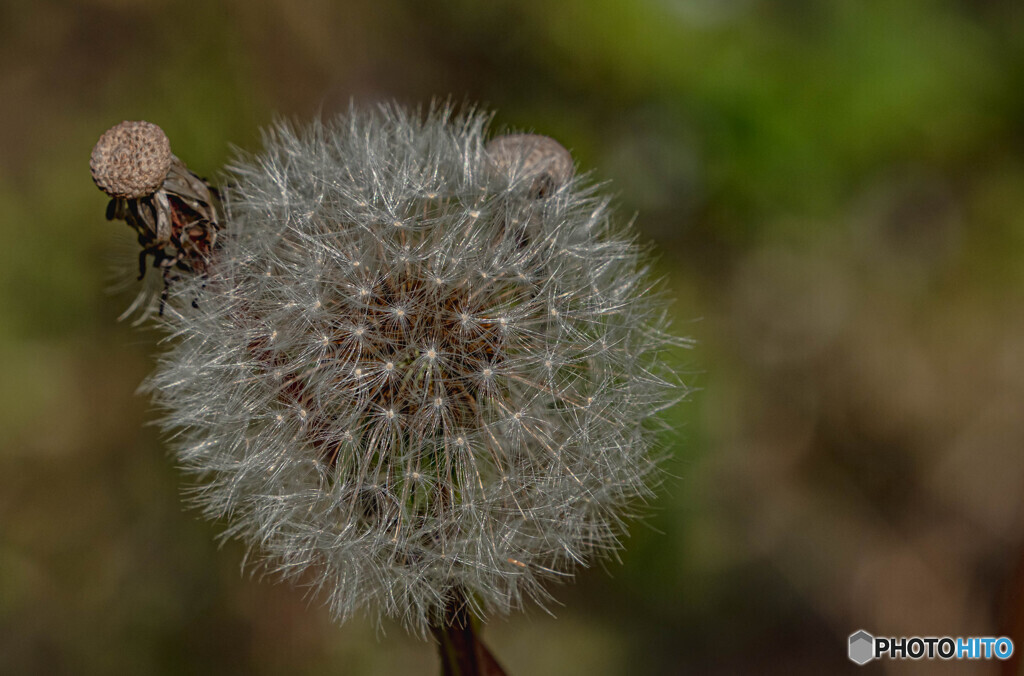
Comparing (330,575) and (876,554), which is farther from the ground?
(876,554)

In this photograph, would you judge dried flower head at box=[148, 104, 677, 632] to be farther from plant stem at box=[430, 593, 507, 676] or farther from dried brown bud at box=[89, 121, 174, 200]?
dried brown bud at box=[89, 121, 174, 200]

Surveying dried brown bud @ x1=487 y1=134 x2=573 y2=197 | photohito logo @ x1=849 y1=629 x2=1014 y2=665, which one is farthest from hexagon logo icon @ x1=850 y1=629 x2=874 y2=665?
dried brown bud @ x1=487 y1=134 x2=573 y2=197

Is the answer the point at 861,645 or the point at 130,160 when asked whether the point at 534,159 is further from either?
the point at 861,645

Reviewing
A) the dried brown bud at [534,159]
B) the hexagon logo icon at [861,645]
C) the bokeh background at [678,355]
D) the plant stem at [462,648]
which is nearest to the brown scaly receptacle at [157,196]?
the dried brown bud at [534,159]

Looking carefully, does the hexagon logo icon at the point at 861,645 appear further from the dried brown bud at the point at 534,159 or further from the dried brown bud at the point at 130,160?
the dried brown bud at the point at 130,160

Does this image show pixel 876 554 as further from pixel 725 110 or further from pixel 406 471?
pixel 406 471

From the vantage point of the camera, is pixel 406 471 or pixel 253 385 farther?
pixel 253 385

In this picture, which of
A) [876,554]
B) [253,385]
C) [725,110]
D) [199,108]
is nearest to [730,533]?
[876,554]

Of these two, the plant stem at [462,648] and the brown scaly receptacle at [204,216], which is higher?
the brown scaly receptacle at [204,216]
